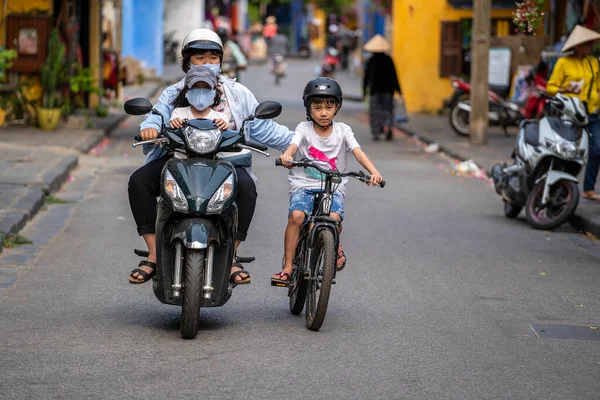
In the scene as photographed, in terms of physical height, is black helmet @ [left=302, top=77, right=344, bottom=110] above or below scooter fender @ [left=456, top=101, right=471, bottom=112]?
above

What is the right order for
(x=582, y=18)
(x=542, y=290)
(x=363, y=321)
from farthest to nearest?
(x=582, y=18) < (x=542, y=290) < (x=363, y=321)

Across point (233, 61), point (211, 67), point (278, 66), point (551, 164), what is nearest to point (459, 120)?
point (233, 61)

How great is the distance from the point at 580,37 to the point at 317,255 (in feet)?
21.8

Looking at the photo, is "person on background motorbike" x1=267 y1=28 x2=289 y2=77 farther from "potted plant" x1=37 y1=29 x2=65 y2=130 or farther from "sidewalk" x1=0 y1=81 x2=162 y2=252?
"potted plant" x1=37 y1=29 x2=65 y2=130

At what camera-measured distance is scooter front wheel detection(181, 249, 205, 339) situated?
6.91 m

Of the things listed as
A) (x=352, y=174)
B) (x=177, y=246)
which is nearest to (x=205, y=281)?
(x=177, y=246)

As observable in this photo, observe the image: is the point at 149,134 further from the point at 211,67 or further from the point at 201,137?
the point at 211,67

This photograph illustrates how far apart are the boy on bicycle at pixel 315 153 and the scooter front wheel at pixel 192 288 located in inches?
34.4

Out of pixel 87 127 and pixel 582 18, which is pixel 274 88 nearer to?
pixel 87 127

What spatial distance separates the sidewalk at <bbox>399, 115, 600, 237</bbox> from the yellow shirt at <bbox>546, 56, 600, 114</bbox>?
1122mm

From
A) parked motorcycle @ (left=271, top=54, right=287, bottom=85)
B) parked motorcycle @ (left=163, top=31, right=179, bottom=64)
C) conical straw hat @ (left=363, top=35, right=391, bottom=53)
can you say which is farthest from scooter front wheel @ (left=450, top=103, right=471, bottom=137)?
parked motorcycle @ (left=163, top=31, right=179, bottom=64)

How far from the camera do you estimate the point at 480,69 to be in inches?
804

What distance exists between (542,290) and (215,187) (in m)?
3.08

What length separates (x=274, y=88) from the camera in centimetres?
4100
